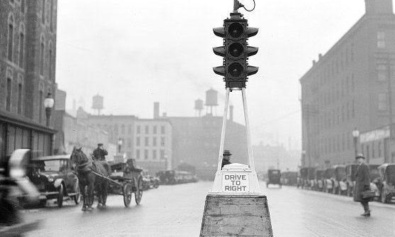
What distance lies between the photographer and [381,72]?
5838 cm

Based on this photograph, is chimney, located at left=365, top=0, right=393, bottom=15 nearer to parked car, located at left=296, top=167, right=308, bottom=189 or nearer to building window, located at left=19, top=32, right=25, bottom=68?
parked car, located at left=296, top=167, right=308, bottom=189

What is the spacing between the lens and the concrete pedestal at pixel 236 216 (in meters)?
8.27

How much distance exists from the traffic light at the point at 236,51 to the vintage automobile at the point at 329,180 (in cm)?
3088

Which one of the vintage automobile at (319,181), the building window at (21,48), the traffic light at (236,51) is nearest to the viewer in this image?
the traffic light at (236,51)

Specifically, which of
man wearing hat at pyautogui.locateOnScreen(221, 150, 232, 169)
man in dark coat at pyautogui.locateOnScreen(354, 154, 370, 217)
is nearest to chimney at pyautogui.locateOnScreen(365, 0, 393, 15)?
man in dark coat at pyautogui.locateOnScreen(354, 154, 370, 217)

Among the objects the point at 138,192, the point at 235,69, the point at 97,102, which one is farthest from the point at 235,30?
the point at 97,102

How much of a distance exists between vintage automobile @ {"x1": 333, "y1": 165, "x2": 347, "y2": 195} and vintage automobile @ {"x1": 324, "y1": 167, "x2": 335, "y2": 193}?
2.10ft

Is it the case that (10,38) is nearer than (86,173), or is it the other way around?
(86,173)

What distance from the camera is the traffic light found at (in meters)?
8.61

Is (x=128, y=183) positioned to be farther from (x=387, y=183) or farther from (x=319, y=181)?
(x=319, y=181)

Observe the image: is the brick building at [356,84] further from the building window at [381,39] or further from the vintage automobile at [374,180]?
the vintage automobile at [374,180]

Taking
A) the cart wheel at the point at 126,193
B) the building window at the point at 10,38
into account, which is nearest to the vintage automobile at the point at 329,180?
the cart wheel at the point at 126,193

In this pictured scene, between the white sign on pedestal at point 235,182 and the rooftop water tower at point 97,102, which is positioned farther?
the rooftop water tower at point 97,102

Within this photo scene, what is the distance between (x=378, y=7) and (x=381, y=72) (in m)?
7.61
